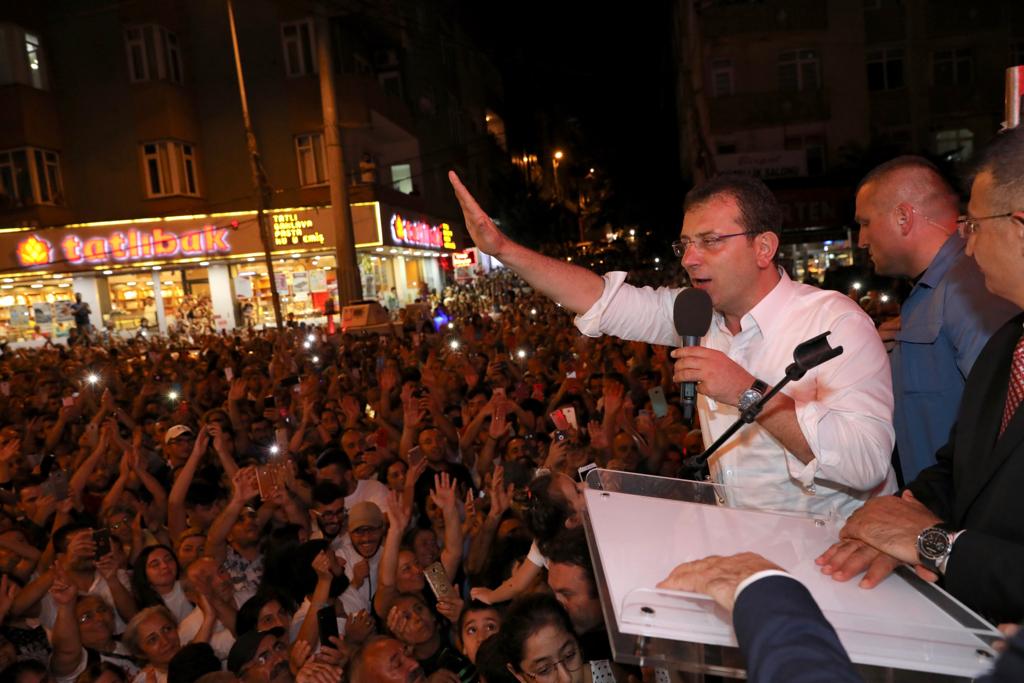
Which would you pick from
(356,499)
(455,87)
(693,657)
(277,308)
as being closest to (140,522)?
(356,499)

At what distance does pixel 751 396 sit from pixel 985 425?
1.68 ft

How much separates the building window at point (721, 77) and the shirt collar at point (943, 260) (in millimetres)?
26277

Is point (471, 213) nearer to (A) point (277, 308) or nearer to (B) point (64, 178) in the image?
(A) point (277, 308)

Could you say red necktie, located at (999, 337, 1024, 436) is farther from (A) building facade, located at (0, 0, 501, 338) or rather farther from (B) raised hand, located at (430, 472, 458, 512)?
(A) building facade, located at (0, 0, 501, 338)

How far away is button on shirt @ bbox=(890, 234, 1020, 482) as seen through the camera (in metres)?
2.73

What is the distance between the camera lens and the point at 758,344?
7.89 ft

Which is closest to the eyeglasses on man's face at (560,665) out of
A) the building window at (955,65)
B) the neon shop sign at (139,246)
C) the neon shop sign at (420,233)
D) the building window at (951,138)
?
the neon shop sign at (420,233)

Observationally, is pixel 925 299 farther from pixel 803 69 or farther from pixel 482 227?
pixel 803 69

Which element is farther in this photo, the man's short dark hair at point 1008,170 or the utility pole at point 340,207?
the utility pole at point 340,207

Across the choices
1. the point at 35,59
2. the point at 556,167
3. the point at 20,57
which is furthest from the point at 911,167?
the point at 556,167

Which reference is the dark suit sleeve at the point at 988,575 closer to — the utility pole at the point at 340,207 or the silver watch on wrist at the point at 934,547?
the silver watch on wrist at the point at 934,547

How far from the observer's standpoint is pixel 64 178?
24.8m

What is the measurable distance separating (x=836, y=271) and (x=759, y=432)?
575 inches

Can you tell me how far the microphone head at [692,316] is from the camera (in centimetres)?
217
